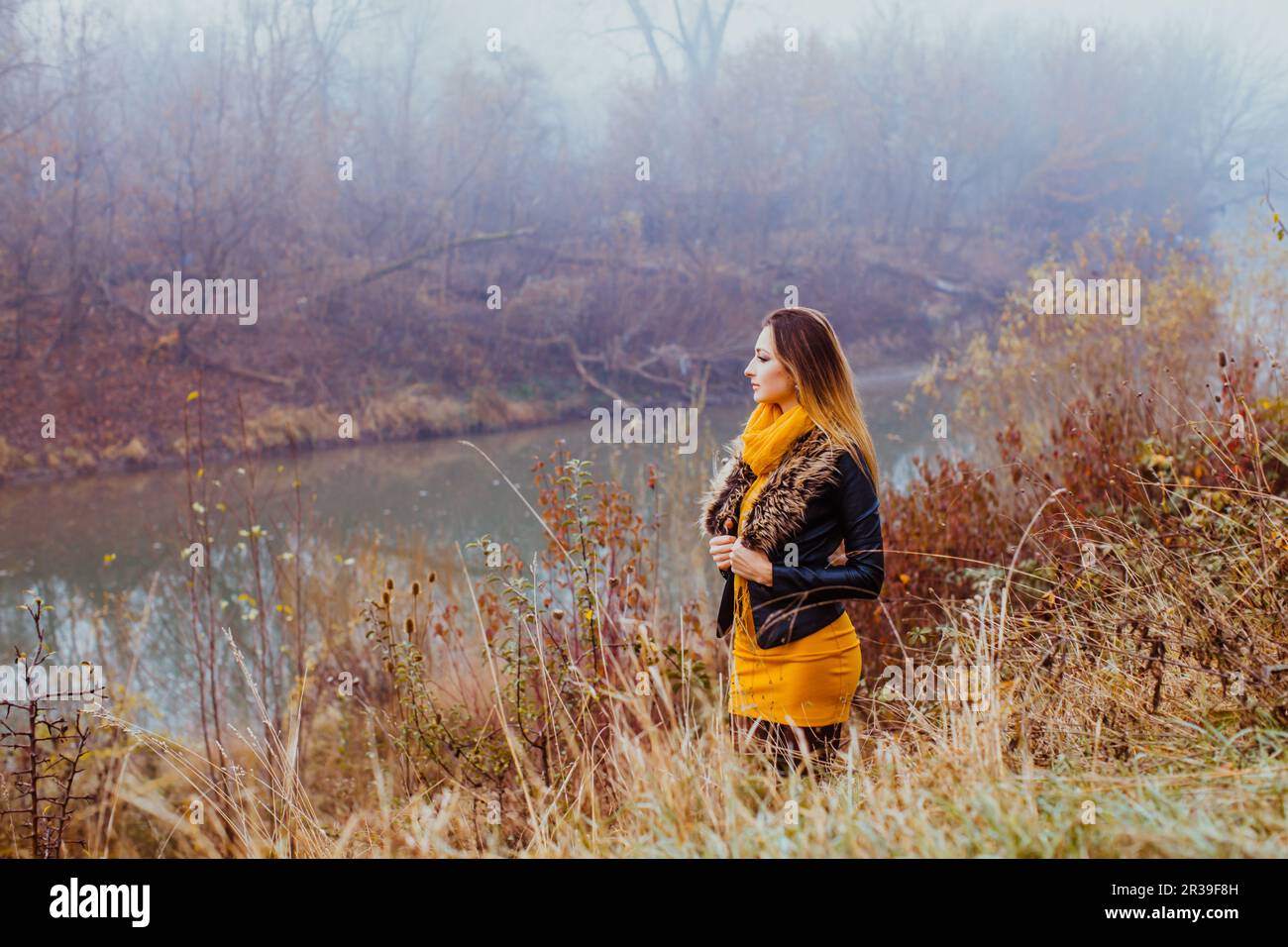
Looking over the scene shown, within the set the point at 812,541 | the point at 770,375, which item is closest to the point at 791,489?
the point at 812,541

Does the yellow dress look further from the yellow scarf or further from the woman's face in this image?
the woman's face

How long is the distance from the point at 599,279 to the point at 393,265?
A: 5.26 metres

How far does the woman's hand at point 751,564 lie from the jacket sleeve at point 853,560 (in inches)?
0.8

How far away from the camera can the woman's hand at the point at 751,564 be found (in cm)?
276

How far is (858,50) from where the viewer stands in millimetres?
38969

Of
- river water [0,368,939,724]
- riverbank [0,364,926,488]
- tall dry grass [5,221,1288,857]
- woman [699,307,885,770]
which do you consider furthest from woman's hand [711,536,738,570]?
riverbank [0,364,926,488]

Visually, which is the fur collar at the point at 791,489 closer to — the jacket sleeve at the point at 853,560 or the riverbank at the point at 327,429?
the jacket sleeve at the point at 853,560

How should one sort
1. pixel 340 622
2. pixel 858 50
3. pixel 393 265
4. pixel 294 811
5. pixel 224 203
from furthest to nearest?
pixel 858 50
pixel 393 265
pixel 224 203
pixel 340 622
pixel 294 811

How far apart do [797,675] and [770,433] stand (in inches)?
25.1

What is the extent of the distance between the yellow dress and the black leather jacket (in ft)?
0.12

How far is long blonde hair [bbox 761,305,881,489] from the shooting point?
9.06 ft

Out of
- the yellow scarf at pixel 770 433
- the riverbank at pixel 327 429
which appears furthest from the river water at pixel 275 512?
the yellow scarf at pixel 770 433
